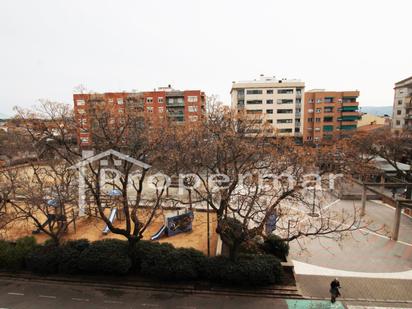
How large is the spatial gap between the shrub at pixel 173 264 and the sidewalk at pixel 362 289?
4.74m

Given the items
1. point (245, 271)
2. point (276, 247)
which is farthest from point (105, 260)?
point (276, 247)

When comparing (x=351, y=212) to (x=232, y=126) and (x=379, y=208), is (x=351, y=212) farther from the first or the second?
(x=232, y=126)

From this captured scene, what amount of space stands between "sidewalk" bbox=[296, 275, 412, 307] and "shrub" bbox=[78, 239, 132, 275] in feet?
26.5

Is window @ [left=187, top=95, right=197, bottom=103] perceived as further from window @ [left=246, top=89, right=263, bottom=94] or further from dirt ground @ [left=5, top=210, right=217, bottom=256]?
dirt ground @ [left=5, top=210, right=217, bottom=256]

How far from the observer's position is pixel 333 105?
151ft

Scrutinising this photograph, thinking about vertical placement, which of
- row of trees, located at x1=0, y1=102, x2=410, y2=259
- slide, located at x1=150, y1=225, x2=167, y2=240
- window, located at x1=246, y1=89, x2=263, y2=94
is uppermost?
window, located at x1=246, y1=89, x2=263, y2=94

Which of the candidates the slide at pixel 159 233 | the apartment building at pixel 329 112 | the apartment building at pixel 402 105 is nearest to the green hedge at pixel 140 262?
the slide at pixel 159 233

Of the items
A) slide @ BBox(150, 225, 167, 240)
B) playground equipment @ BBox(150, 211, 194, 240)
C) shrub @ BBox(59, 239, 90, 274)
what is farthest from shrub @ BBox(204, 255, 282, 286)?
shrub @ BBox(59, 239, 90, 274)

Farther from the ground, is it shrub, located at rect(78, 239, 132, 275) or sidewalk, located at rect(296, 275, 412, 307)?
shrub, located at rect(78, 239, 132, 275)

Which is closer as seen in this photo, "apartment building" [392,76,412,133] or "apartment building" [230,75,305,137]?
"apartment building" [392,76,412,133]

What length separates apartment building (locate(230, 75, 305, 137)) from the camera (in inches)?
1816

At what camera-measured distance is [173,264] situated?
1083 centimetres

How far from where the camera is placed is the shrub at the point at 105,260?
1114 cm

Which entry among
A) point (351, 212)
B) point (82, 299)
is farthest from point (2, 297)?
point (351, 212)
